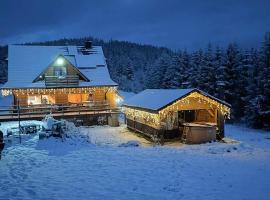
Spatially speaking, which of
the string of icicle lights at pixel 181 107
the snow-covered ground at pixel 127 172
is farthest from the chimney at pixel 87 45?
the snow-covered ground at pixel 127 172

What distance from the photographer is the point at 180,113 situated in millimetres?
28141

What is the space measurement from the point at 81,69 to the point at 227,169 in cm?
2720

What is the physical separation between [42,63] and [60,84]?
4.00 meters

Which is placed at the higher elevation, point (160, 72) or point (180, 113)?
point (160, 72)

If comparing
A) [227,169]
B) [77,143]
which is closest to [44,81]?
[77,143]

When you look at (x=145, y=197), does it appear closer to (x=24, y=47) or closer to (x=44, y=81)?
(x=44, y=81)

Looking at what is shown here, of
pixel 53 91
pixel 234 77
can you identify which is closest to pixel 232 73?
pixel 234 77

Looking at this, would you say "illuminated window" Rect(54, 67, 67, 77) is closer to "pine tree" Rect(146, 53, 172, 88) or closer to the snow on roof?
the snow on roof

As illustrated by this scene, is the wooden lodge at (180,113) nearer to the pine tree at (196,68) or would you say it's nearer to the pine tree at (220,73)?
the pine tree at (220,73)

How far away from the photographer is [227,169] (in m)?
14.6

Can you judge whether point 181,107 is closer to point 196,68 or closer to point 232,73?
point 232,73

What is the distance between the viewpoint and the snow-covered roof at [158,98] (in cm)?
2397

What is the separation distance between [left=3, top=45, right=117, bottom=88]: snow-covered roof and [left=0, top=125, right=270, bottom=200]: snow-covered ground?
16983 millimetres

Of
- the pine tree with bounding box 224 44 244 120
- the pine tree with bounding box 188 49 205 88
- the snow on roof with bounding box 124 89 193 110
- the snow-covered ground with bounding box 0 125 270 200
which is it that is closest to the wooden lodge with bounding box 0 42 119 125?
the snow on roof with bounding box 124 89 193 110
